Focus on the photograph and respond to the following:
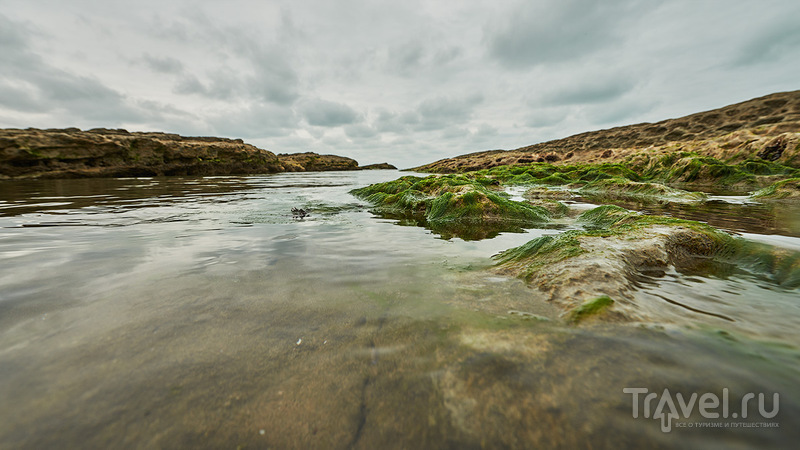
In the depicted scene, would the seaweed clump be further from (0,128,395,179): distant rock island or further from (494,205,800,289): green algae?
(0,128,395,179): distant rock island

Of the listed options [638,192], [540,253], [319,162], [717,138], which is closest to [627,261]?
[540,253]

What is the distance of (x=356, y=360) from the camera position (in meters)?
1.73

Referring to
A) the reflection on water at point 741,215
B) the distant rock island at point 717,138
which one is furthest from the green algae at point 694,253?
the distant rock island at point 717,138

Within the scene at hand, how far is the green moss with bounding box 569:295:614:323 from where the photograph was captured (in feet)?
6.68

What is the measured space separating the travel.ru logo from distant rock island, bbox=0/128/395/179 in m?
42.2

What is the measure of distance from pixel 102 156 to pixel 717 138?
196ft

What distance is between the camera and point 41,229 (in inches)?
207

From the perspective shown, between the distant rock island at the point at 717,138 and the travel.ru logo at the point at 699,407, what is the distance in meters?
24.2

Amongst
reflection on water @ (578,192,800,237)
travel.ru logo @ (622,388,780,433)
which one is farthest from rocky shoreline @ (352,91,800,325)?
reflection on water @ (578,192,800,237)

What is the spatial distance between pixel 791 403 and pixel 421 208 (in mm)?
7323

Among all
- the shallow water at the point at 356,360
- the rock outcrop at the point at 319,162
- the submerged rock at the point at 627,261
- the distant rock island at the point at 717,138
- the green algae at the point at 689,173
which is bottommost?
the shallow water at the point at 356,360

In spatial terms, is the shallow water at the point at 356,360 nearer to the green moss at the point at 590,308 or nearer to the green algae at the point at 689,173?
the green moss at the point at 590,308

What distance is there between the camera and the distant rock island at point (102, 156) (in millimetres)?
25594

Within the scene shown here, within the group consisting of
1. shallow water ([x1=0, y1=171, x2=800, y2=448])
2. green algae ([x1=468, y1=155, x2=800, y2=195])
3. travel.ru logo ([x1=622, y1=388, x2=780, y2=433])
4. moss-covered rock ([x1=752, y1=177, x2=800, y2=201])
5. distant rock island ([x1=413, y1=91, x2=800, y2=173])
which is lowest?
travel.ru logo ([x1=622, y1=388, x2=780, y2=433])
